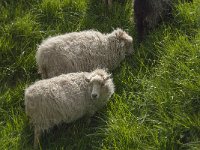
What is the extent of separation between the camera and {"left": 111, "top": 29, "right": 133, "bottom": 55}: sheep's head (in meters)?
4.71

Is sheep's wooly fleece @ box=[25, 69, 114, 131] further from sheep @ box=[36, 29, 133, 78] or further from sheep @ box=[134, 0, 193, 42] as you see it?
sheep @ box=[134, 0, 193, 42]

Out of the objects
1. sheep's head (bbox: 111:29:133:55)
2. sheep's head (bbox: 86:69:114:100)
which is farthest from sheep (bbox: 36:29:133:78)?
sheep's head (bbox: 86:69:114:100)

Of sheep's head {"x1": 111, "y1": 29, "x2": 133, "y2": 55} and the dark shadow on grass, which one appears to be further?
sheep's head {"x1": 111, "y1": 29, "x2": 133, "y2": 55}

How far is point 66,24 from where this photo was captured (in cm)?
520

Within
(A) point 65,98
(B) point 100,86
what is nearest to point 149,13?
(B) point 100,86

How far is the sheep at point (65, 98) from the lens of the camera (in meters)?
3.72

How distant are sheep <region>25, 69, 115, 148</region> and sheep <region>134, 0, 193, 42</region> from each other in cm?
111

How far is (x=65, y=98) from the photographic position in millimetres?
3795

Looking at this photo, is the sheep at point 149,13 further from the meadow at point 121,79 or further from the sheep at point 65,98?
the sheep at point 65,98

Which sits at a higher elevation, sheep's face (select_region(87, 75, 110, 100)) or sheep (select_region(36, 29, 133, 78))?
sheep (select_region(36, 29, 133, 78))

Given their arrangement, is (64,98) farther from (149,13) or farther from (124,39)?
(149,13)

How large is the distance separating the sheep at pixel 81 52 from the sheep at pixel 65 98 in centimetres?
27

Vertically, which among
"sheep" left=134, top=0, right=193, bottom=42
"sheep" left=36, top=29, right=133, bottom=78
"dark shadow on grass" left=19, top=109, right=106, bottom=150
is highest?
"sheep" left=134, top=0, right=193, bottom=42

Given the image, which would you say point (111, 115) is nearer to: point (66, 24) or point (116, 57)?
point (116, 57)
